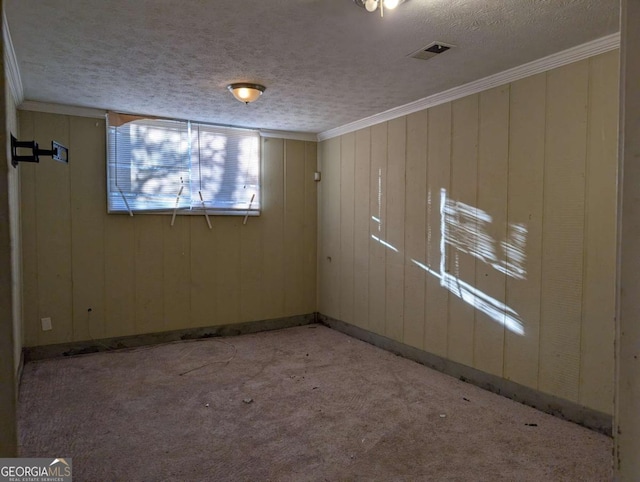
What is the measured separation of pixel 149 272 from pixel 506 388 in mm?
3595

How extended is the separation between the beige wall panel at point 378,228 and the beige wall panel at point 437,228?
626 millimetres

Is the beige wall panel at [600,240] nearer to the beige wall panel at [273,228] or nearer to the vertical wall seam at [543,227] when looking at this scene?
the vertical wall seam at [543,227]

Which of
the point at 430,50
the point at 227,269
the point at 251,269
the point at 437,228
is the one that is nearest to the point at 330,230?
the point at 251,269

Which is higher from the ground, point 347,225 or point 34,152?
point 34,152

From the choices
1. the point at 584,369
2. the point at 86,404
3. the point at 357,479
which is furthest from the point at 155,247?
the point at 584,369

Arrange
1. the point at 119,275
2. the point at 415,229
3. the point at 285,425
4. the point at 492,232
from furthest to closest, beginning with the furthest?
the point at 119,275 < the point at 415,229 < the point at 492,232 < the point at 285,425

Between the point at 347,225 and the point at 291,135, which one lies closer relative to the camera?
the point at 347,225

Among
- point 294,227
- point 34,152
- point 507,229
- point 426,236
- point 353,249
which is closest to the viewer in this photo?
point 34,152

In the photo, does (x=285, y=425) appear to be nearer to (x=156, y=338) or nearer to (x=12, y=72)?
(x=156, y=338)

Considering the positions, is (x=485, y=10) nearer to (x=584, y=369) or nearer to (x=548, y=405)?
(x=584, y=369)

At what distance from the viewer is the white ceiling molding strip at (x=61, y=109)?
150 inches

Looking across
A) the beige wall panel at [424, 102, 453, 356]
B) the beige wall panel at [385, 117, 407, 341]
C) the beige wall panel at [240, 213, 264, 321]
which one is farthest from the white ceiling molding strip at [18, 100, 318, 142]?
the beige wall panel at [424, 102, 453, 356]

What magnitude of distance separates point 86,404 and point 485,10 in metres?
3.57

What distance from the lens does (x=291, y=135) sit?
5180 mm
